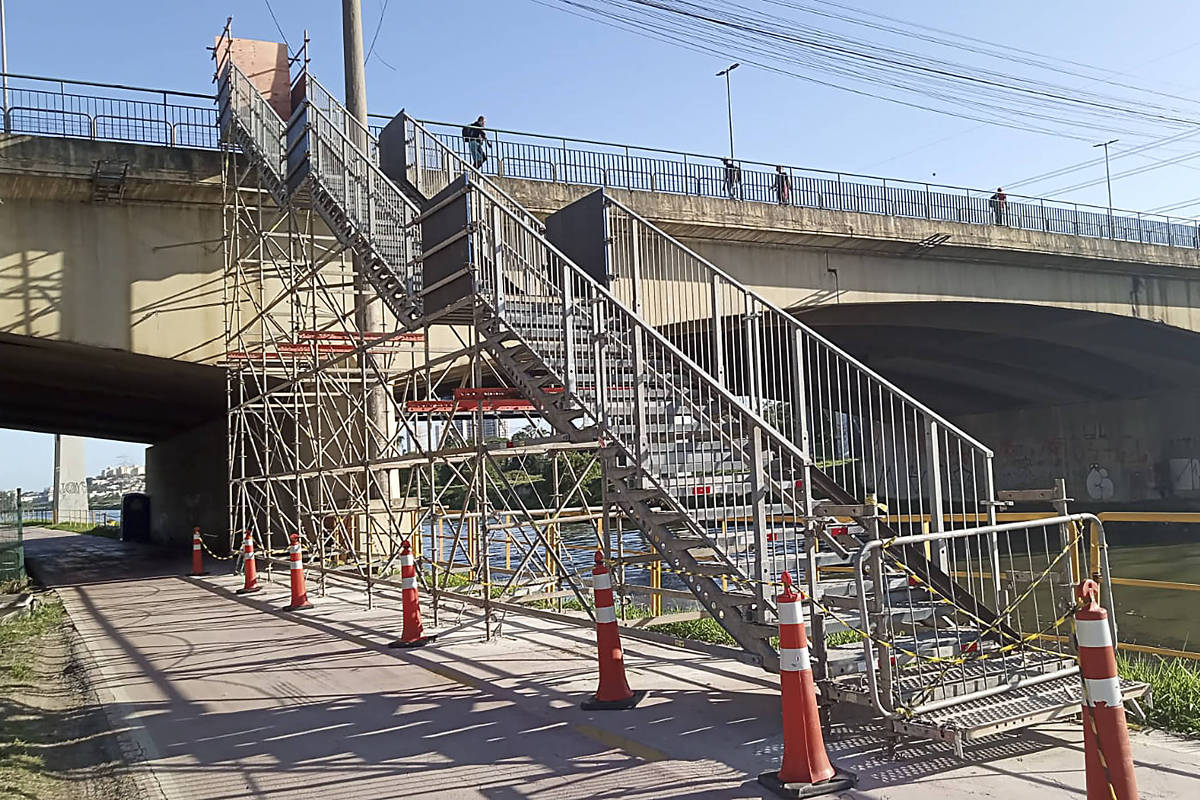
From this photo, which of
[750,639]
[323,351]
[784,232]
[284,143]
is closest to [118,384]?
[323,351]

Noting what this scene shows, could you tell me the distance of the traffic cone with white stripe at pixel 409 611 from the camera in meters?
10.9

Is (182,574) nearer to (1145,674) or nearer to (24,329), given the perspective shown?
(24,329)

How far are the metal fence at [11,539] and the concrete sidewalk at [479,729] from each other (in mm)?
10940

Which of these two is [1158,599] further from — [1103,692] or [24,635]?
[24,635]

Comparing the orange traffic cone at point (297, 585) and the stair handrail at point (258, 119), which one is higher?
the stair handrail at point (258, 119)

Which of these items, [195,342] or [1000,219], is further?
[1000,219]

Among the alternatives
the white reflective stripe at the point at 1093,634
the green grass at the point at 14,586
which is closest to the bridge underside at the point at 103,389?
the green grass at the point at 14,586

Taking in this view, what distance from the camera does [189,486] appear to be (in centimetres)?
3331

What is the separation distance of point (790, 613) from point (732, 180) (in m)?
19.3

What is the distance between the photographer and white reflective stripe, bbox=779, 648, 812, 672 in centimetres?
580

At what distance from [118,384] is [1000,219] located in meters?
23.3

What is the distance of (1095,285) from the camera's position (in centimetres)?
3097

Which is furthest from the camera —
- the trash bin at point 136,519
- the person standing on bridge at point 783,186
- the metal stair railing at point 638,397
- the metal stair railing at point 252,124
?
the trash bin at point 136,519

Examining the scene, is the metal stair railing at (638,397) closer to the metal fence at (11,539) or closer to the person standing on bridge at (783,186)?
the person standing on bridge at (783,186)
